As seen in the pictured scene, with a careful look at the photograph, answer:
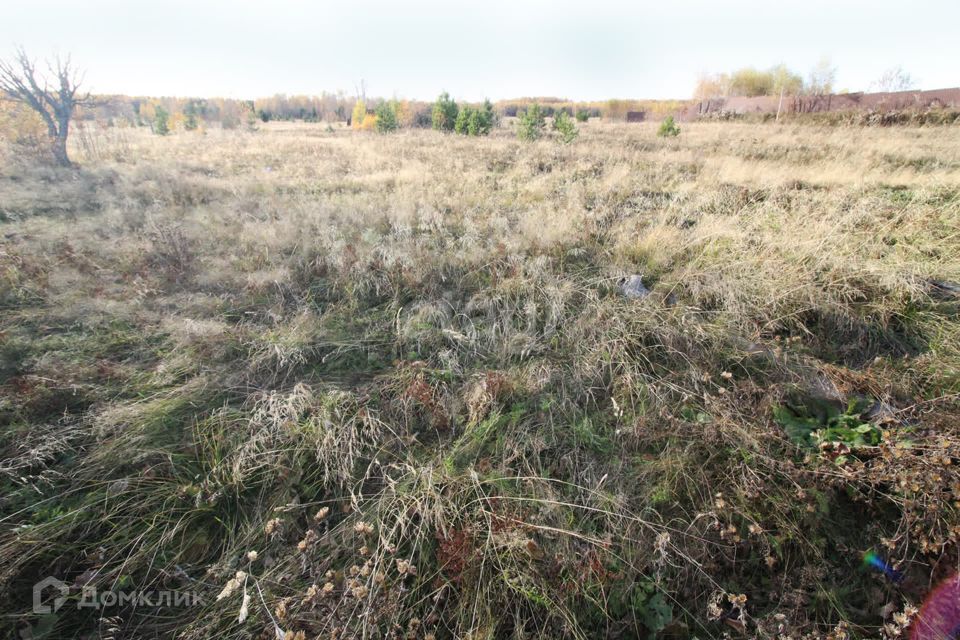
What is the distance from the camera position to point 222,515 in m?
2.02

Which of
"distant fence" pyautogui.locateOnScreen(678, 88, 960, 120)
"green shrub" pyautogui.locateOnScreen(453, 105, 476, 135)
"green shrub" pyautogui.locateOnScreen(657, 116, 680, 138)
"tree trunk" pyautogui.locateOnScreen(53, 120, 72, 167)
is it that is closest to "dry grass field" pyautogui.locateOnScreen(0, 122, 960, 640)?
"tree trunk" pyautogui.locateOnScreen(53, 120, 72, 167)

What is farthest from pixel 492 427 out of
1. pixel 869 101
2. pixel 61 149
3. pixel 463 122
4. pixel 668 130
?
pixel 869 101

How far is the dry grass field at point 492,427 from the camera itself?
167 cm

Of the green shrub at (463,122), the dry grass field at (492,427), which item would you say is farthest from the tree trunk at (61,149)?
the green shrub at (463,122)

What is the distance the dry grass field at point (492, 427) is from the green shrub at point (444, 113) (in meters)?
18.1

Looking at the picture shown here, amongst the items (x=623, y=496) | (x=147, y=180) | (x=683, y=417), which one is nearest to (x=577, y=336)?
(x=683, y=417)

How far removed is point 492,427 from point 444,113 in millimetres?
21425

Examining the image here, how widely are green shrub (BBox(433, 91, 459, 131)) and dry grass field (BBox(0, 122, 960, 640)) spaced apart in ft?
59.5

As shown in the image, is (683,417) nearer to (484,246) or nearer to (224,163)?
Answer: (484,246)

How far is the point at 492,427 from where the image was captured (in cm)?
→ 241

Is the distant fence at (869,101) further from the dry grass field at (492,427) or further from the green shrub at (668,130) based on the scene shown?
the dry grass field at (492,427)

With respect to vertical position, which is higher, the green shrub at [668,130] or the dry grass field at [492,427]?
the green shrub at [668,130]

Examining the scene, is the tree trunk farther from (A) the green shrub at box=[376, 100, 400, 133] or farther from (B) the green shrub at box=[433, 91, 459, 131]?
(B) the green shrub at box=[433, 91, 459, 131]

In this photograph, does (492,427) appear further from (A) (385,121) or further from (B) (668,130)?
(A) (385,121)
